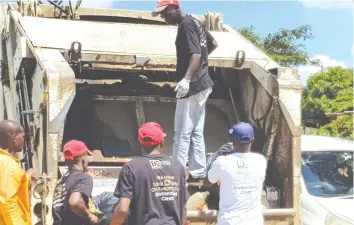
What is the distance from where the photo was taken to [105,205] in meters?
3.91

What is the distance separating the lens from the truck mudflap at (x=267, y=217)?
4.14 m

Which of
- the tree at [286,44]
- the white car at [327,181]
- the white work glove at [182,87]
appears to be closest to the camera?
the white work glove at [182,87]

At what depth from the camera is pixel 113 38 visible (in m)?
5.03

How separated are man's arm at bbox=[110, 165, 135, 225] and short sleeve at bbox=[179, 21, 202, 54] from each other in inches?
56.6

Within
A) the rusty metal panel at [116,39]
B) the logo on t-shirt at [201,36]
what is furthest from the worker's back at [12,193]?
the logo on t-shirt at [201,36]

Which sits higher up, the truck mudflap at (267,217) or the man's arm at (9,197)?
the man's arm at (9,197)

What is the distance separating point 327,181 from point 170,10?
2.31 m

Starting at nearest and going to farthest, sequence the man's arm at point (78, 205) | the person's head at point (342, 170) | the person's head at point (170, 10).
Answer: the man's arm at point (78, 205), the person's head at point (170, 10), the person's head at point (342, 170)

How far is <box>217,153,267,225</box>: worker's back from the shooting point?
3.66m

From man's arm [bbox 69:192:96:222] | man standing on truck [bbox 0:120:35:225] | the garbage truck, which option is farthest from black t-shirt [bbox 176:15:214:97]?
man standing on truck [bbox 0:120:35:225]

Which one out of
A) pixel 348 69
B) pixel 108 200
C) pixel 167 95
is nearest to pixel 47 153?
pixel 108 200

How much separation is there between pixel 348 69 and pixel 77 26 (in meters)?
16.0

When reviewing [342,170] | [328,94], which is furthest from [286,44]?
[342,170]

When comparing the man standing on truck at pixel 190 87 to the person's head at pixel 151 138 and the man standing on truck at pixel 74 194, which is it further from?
the person's head at pixel 151 138
